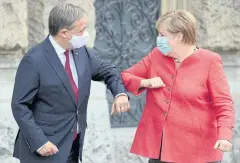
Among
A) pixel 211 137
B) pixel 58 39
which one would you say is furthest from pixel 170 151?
pixel 58 39

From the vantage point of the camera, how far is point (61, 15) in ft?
13.7

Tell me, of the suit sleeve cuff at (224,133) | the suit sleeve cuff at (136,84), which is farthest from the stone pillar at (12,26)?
the suit sleeve cuff at (224,133)

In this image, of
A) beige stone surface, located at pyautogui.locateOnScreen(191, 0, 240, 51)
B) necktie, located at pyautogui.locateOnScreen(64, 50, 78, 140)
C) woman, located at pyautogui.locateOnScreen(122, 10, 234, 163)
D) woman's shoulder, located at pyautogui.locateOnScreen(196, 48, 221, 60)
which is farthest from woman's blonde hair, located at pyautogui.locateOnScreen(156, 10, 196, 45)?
beige stone surface, located at pyautogui.locateOnScreen(191, 0, 240, 51)

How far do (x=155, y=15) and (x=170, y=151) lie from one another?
2672 millimetres

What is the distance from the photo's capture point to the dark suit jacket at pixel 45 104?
4.13 m

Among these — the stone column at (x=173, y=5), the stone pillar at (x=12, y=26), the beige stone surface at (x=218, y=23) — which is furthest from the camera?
the stone column at (x=173, y=5)

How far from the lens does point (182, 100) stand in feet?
14.3

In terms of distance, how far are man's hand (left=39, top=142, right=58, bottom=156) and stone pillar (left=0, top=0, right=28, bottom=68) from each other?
1813 mm

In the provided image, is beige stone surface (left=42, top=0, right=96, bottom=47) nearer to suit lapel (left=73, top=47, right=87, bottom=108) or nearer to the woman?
suit lapel (left=73, top=47, right=87, bottom=108)

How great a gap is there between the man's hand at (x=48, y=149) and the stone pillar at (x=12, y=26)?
71.4 inches

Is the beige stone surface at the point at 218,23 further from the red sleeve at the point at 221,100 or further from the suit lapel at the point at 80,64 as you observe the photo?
the suit lapel at the point at 80,64

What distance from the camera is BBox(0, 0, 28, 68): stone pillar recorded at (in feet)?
18.9

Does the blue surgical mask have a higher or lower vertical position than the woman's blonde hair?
lower

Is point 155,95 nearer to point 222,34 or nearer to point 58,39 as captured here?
point 58,39
